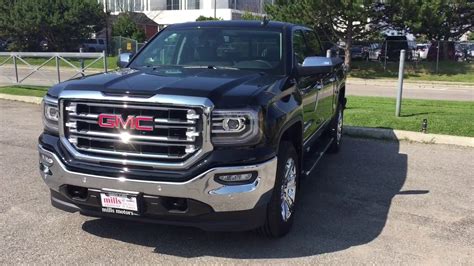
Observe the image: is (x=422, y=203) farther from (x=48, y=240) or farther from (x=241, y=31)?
(x=48, y=240)

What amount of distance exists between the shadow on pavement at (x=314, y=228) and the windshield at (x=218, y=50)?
60.5 inches

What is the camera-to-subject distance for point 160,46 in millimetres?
5551

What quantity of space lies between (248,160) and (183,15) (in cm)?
6529

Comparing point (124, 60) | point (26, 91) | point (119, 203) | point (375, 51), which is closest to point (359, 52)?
point (375, 51)

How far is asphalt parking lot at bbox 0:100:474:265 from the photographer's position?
407cm

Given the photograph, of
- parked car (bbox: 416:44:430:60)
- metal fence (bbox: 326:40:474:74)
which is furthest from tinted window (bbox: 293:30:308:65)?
parked car (bbox: 416:44:430:60)

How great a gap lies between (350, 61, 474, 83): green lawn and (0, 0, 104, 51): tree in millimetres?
24094

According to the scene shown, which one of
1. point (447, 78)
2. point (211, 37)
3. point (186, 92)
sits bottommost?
point (447, 78)

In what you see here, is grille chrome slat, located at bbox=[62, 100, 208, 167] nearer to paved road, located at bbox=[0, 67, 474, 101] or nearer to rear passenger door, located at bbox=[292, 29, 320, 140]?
rear passenger door, located at bbox=[292, 29, 320, 140]

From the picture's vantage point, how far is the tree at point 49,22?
1633 inches

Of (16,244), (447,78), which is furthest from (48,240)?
(447,78)

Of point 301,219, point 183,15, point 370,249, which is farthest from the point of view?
point 183,15

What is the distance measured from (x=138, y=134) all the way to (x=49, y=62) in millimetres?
12113

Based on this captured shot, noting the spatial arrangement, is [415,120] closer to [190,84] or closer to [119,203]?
[190,84]
